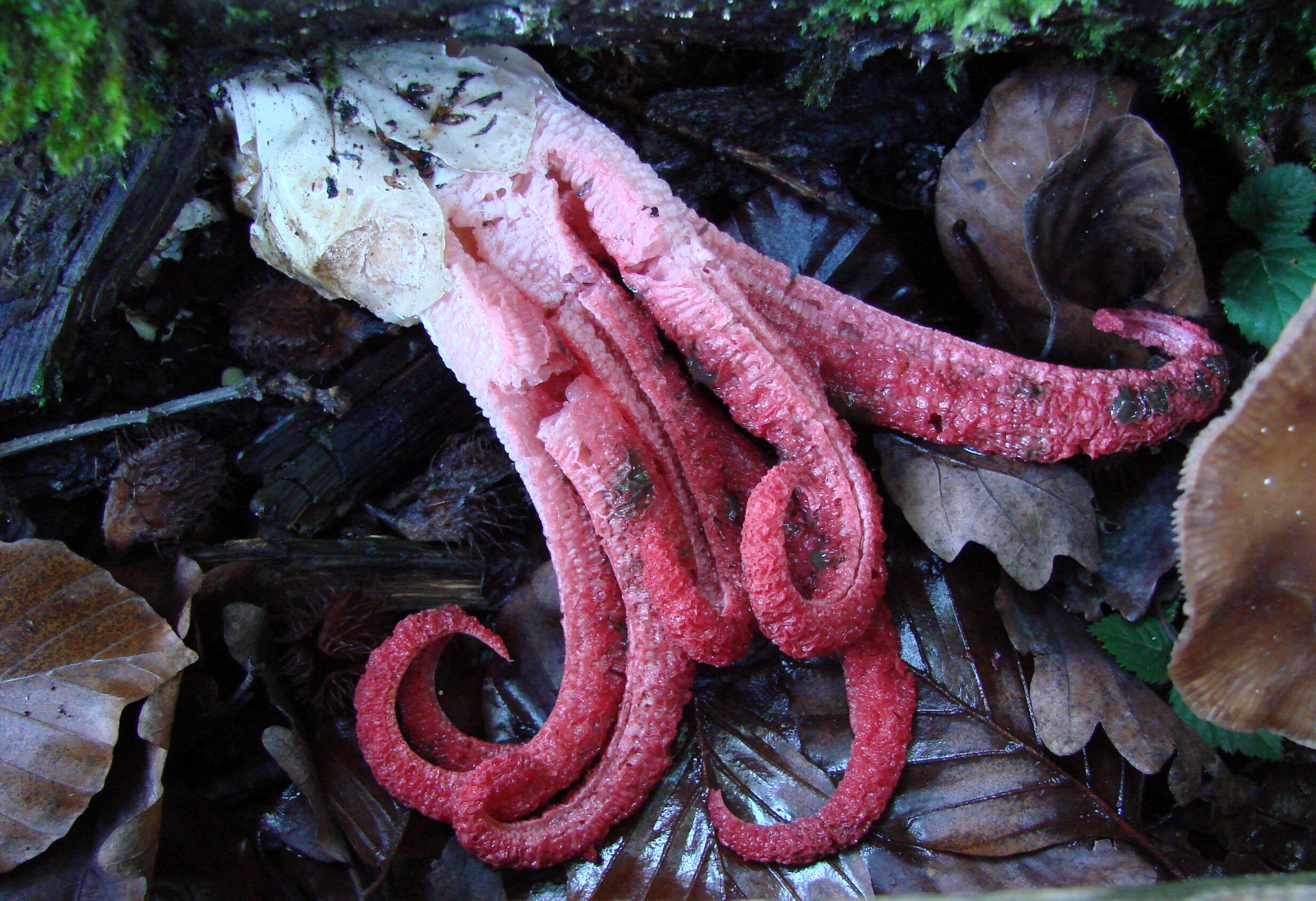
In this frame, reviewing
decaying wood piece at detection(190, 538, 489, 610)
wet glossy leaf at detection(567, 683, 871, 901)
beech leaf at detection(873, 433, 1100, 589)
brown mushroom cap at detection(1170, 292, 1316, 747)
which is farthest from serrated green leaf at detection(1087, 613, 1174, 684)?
decaying wood piece at detection(190, 538, 489, 610)

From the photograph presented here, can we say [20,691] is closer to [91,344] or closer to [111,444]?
[111,444]

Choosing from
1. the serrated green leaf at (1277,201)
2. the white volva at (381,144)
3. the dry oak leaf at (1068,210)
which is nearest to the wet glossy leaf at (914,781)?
the dry oak leaf at (1068,210)

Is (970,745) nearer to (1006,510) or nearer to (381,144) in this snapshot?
(1006,510)

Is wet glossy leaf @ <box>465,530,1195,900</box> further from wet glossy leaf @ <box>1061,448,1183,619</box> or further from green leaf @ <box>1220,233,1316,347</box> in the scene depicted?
green leaf @ <box>1220,233,1316,347</box>

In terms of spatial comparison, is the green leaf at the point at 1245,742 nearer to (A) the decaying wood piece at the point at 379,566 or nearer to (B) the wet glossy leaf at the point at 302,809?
(A) the decaying wood piece at the point at 379,566

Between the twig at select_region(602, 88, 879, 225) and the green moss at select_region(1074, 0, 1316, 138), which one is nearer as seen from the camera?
the green moss at select_region(1074, 0, 1316, 138)

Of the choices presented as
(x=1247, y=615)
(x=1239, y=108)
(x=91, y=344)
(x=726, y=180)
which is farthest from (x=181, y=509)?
(x=1239, y=108)
